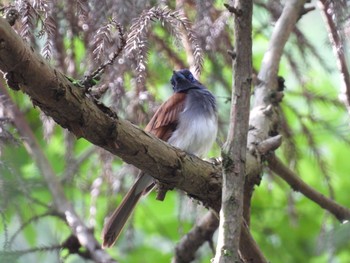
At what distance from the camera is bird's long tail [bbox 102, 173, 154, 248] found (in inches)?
142

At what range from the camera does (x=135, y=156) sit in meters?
2.53

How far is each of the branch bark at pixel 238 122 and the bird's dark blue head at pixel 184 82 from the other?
61.2 inches

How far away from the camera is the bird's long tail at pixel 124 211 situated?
11.9 ft

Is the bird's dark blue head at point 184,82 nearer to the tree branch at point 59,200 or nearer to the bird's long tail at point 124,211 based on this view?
the bird's long tail at point 124,211

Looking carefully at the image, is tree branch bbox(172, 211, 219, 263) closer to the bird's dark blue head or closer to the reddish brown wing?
the reddish brown wing

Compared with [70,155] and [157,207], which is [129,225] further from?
[157,207]

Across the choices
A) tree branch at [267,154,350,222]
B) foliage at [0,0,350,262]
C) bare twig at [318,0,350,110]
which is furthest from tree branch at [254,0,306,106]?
tree branch at [267,154,350,222]

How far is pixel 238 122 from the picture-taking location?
2.54 metres

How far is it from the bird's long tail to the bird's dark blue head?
0.73m

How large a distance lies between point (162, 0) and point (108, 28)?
28 centimetres

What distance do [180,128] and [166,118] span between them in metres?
0.15

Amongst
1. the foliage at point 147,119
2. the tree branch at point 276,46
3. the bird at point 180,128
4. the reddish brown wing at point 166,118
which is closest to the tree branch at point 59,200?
the foliage at point 147,119

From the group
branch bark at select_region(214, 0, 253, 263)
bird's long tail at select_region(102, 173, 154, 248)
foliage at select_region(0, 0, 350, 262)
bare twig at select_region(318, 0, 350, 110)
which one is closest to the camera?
branch bark at select_region(214, 0, 253, 263)

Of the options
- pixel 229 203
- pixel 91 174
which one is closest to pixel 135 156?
pixel 229 203
